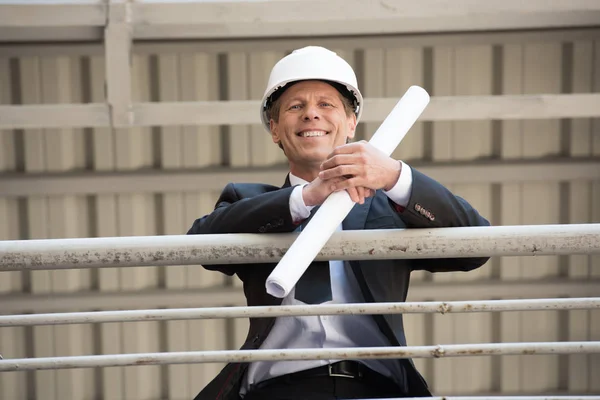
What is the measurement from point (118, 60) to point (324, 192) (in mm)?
3130

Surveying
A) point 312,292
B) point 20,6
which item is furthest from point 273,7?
point 312,292

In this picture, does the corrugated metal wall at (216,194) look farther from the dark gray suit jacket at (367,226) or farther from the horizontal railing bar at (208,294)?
the dark gray suit jacket at (367,226)

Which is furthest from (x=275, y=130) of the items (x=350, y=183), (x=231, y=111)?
(x=231, y=111)

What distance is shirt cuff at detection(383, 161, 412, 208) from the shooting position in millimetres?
1424

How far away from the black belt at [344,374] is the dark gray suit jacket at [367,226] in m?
0.06

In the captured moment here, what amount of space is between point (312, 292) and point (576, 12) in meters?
3.43

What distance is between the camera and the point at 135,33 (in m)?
4.42

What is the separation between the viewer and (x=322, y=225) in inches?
49.7

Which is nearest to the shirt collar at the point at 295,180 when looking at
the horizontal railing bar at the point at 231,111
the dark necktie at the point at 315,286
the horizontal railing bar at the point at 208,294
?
the dark necktie at the point at 315,286

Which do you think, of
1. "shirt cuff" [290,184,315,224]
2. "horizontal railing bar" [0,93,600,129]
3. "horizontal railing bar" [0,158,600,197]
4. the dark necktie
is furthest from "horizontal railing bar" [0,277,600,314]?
"shirt cuff" [290,184,315,224]

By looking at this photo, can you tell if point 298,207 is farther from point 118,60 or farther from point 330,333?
point 118,60

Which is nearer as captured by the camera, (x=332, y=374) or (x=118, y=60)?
(x=332, y=374)

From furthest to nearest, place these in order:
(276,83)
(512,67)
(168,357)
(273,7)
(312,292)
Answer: (512,67)
(273,7)
(276,83)
(312,292)
(168,357)

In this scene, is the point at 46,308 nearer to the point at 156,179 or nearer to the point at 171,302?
the point at 171,302
